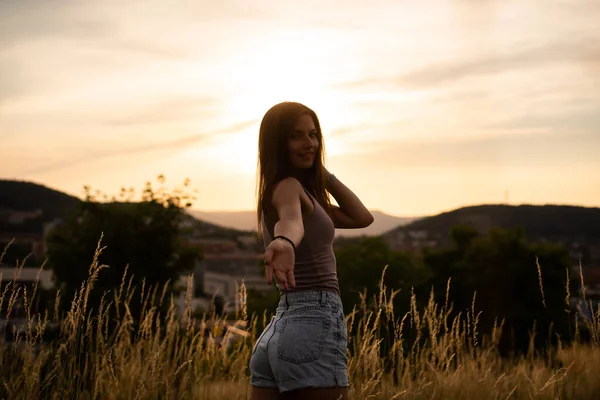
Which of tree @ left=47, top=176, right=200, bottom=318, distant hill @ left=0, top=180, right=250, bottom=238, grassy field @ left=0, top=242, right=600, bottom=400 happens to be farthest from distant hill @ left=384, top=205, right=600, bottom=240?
grassy field @ left=0, top=242, right=600, bottom=400

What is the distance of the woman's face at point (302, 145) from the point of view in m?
2.55

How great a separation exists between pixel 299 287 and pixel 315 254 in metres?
0.13

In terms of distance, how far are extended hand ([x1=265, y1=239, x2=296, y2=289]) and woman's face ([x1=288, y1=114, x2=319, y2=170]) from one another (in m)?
0.70

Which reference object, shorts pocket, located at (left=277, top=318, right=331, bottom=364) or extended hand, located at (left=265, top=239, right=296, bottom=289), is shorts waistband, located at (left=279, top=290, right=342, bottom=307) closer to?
shorts pocket, located at (left=277, top=318, right=331, bottom=364)

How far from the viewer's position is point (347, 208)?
2965 millimetres

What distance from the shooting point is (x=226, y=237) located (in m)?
45.1

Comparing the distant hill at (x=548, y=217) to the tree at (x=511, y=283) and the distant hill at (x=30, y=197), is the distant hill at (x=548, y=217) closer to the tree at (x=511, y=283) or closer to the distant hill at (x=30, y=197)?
the tree at (x=511, y=283)

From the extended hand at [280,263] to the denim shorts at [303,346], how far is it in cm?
51

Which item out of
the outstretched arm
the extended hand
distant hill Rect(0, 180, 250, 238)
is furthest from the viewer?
distant hill Rect(0, 180, 250, 238)

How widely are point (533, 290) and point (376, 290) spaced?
128 inches

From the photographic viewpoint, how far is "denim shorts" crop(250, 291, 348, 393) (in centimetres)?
232

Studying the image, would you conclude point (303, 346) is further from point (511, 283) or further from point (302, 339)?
point (511, 283)

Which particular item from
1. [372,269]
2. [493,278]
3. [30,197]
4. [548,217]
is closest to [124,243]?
[372,269]

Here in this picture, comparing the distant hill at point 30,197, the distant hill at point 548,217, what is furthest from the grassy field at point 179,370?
the distant hill at point 30,197
